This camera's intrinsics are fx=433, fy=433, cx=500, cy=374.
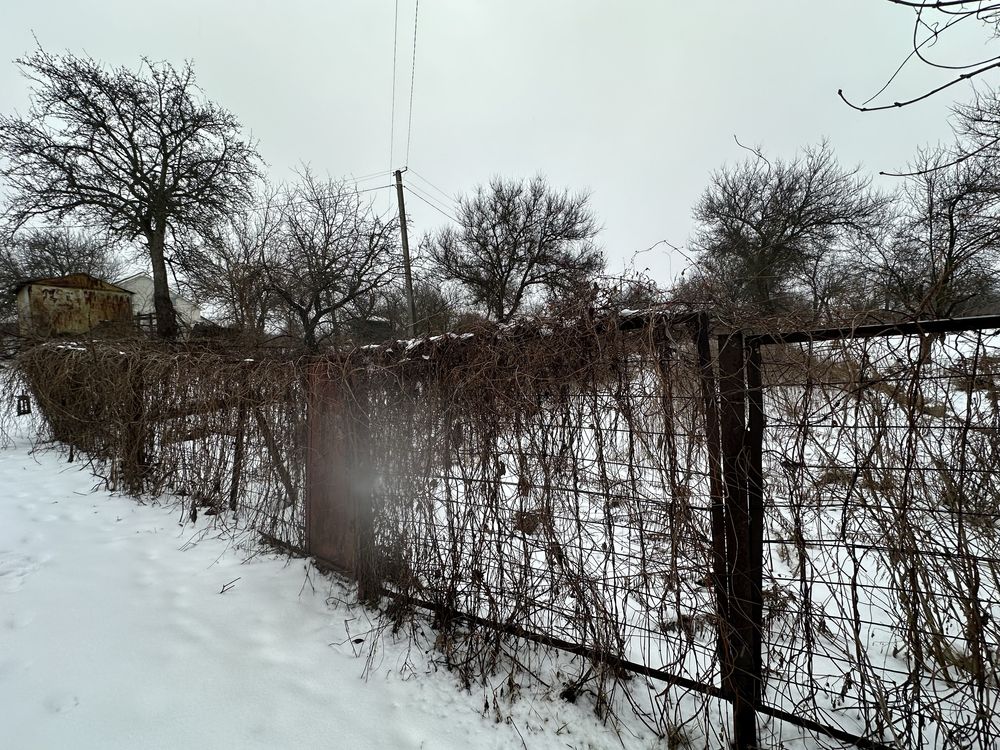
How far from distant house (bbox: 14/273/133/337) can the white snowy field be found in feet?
67.4

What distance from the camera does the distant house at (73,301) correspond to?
1828 centimetres

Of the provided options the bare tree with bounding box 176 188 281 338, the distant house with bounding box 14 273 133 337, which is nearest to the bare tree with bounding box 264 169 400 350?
the bare tree with bounding box 176 188 281 338

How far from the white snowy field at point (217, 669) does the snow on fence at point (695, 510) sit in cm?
22

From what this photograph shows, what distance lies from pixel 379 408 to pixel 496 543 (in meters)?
1.15

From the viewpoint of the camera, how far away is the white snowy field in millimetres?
1893

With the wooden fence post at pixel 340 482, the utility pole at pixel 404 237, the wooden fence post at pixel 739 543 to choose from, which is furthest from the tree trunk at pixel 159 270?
the wooden fence post at pixel 739 543

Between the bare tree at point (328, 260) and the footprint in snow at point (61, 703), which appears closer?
the footprint in snow at point (61, 703)

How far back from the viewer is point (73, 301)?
748 inches

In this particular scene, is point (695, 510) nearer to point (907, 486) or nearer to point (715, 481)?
point (715, 481)

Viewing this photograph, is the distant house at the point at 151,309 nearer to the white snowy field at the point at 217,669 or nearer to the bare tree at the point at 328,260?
the bare tree at the point at 328,260

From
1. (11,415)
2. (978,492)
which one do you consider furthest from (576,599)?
(11,415)

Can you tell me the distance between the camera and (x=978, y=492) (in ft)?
4.83

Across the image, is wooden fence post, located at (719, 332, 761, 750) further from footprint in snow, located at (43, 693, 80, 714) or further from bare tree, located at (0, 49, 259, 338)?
bare tree, located at (0, 49, 259, 338)

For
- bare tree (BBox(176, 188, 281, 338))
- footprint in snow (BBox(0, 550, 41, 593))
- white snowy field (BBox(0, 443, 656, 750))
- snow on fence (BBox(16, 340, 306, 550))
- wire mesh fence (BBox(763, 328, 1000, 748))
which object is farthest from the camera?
bare tree (BBox(176, 188, 281, 338))
